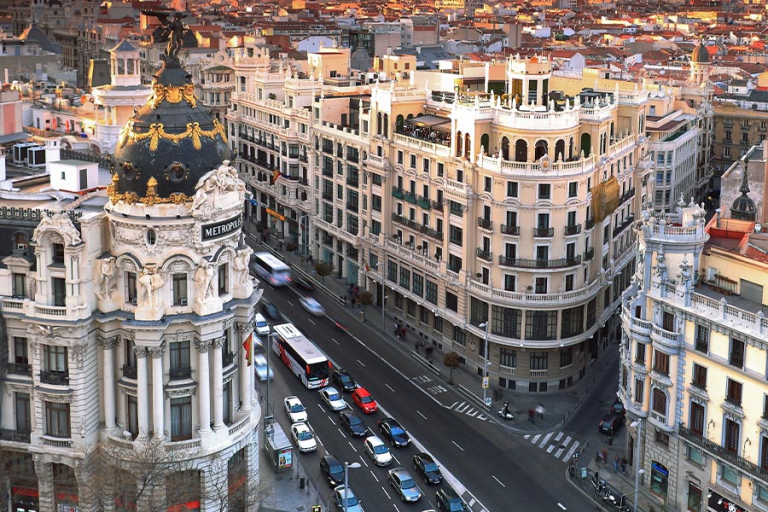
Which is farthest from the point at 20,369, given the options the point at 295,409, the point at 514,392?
the point at 514,392

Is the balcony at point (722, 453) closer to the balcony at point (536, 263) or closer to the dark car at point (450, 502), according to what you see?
the dark car at point (450, 502)

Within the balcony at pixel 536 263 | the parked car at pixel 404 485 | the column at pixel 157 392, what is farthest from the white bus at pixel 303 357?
the column at pixel 157 392

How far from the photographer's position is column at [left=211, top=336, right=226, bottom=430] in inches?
3253

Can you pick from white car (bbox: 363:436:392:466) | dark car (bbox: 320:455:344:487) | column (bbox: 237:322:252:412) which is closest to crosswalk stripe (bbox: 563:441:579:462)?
white car (bbox: 363:436:392:466)

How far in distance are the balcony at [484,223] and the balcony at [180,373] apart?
45.1 m

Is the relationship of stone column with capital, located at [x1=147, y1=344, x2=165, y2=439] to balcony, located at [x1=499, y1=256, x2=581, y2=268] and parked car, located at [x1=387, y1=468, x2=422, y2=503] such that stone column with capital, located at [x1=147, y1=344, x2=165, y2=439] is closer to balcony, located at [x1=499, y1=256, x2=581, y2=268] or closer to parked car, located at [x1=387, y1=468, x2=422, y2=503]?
parked car, located at [x1=387, y1=468, x2=422, y2=503]

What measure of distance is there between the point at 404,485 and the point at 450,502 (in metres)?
4.76

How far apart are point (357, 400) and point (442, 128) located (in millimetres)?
37525

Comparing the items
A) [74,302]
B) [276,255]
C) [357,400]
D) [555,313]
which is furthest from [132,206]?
[276,255]

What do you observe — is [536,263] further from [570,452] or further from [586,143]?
[570,452]

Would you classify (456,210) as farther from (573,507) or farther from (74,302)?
(74,302)

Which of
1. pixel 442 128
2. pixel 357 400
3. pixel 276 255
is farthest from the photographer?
pixel 276 255

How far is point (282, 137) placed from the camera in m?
161

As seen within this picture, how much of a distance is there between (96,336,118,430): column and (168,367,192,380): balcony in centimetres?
484
